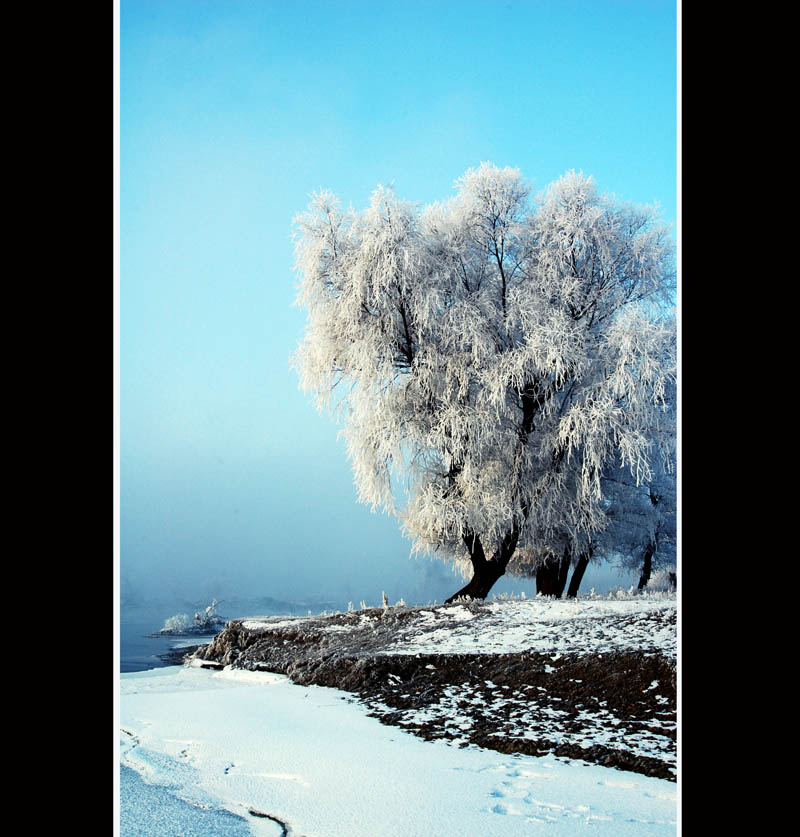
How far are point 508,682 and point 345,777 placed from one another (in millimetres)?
1689

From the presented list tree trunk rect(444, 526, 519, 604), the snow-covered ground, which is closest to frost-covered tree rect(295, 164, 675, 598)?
tree trunk rect(444, 526, 519, 604)

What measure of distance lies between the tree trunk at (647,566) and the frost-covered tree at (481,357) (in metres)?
2.45

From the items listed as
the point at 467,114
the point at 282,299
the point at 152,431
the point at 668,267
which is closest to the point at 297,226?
the point at 282,299

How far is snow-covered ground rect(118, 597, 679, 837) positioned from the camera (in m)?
2.96

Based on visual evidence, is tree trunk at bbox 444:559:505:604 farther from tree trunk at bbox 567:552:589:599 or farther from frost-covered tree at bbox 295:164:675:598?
tree trunk at bbox 567:552:589:599

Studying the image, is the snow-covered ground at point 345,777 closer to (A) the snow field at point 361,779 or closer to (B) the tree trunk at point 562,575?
(A) the snow field at point 361,779

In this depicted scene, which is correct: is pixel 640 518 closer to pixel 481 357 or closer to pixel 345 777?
pixel 481 357

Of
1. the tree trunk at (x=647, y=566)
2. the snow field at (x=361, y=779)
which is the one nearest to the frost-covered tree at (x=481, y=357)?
the tree trunk at (x=647, y=566)

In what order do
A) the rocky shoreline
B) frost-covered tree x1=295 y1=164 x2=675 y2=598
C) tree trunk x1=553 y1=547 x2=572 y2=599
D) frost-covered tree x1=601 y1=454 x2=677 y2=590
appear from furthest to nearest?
frost-covered tree x1=601 y1=454 x2=677 y2=590 → tree trunk x1=553 y1=547 x2=572 y2=599 → frost-covered tree x1=295 y1=164 x2=675 y2=598 → the rocky shoreline

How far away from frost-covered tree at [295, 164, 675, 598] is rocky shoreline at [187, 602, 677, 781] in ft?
6.04

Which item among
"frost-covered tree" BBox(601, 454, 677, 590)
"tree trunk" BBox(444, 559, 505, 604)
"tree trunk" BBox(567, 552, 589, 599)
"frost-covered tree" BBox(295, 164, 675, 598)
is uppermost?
"frost-covered tree" BBox(295, 164, 675, 598)

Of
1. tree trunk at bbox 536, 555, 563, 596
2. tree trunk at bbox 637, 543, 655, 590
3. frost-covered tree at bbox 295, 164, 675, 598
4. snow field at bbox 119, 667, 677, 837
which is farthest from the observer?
tree trunk at bbox 637, 543, 655, 590
